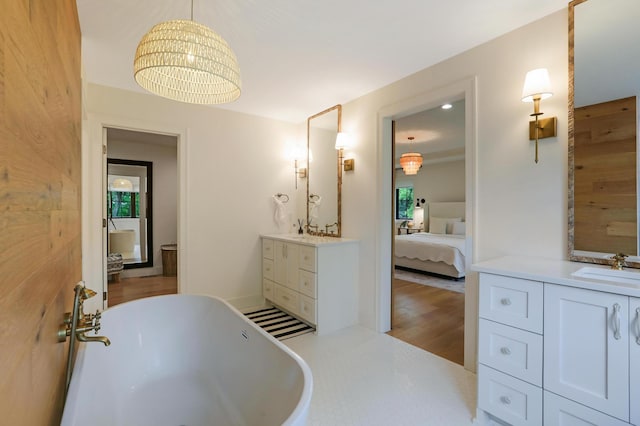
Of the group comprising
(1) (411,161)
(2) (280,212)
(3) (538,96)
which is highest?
(1) (411,161)

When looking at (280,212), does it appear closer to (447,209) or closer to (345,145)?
(345,145)

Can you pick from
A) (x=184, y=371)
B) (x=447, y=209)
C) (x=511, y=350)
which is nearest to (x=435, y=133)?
(x=447, y=209)

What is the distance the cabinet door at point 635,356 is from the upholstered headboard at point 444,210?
5701 millimetres

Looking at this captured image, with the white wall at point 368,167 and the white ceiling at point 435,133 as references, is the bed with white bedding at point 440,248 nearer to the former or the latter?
the white ceiling at point 435,133

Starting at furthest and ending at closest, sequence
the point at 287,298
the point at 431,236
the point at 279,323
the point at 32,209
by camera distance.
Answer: the point at 431,236
the point at 287,298
the point at 279,323
the point at 32,209

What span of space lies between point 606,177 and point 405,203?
6.92 m

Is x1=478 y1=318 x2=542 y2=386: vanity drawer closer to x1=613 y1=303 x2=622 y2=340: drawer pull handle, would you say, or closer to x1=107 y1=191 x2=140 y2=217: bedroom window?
x1=613 y1=303 x2=622 y2=340: drawer pull handle

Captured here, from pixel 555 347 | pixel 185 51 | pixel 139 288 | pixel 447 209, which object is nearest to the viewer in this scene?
pixel 185 51

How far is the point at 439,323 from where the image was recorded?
315 cm

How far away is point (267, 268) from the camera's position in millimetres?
3684

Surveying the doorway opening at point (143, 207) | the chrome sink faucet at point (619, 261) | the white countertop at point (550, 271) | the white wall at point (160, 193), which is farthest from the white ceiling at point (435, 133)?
the white wall at point (160, 193)

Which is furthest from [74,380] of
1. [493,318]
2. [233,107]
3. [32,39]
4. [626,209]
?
[233,107]

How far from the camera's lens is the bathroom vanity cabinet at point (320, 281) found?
2.88m

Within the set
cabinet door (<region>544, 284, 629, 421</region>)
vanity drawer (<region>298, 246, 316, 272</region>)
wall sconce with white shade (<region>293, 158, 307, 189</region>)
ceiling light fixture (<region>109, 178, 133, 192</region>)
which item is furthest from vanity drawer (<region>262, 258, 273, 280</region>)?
ceiling light fixture (<region>109, 178, 133, 192</region>)
